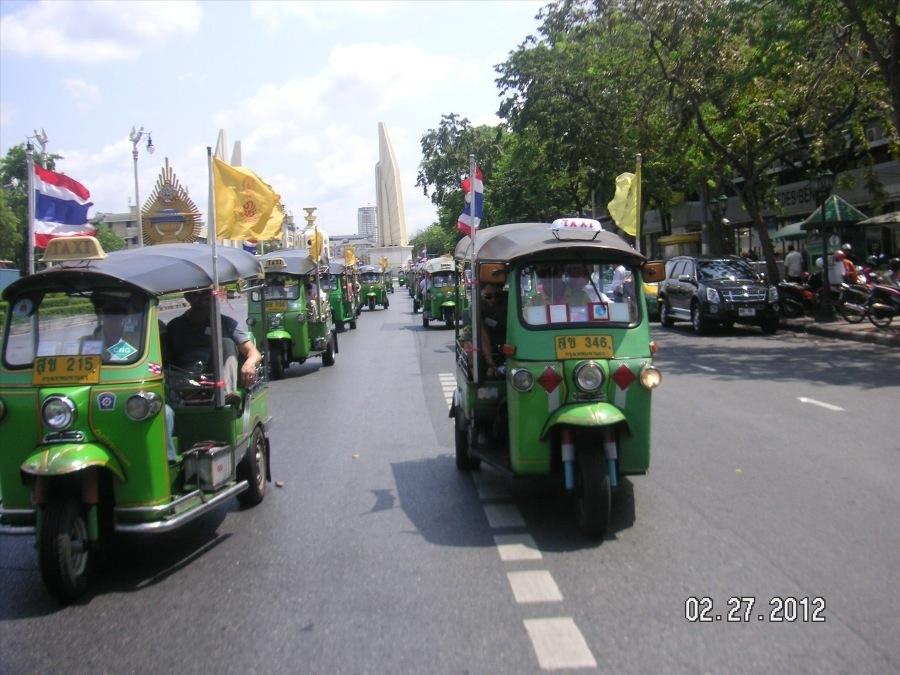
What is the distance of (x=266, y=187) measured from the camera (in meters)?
7.55

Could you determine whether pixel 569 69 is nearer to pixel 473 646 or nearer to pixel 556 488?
pixel 556 488

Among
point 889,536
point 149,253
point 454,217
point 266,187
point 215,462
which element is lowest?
point 889,536

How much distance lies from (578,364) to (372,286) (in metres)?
40.6

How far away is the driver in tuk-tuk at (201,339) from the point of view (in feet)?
23.9

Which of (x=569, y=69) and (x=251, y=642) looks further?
(x=569, y=69)

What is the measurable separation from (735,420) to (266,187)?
605 cm

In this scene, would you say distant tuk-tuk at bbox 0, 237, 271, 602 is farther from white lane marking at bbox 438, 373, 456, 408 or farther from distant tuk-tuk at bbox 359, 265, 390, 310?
distant tuk-tuk at bbox 359, 265, 390, 310

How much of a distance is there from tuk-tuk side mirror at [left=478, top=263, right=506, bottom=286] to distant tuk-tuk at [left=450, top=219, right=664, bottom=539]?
2cm

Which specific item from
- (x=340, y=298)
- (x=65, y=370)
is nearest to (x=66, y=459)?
(x=65, y=370)

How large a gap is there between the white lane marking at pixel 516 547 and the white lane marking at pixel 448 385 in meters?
6.40

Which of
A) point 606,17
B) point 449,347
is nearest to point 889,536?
point 449,347

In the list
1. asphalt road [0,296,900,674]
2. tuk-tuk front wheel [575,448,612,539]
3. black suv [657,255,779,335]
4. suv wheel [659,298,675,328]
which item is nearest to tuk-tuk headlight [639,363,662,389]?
tuk-tuk front wheel [575,448,612,539]

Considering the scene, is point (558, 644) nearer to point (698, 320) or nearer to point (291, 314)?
point (291, 314)

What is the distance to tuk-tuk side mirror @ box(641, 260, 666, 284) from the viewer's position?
6.84 meters
